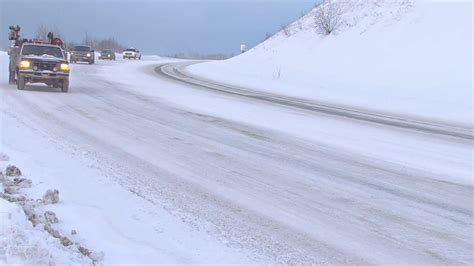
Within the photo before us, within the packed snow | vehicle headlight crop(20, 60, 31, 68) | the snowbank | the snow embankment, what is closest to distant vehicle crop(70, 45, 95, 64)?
the snow embankment

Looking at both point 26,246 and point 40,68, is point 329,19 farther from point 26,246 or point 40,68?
point 26,246

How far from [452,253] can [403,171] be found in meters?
3.52

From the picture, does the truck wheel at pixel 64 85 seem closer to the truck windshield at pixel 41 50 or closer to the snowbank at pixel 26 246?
the truck windshield at pixel 41 50

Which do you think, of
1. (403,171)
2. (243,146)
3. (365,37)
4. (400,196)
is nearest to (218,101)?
(243,146)

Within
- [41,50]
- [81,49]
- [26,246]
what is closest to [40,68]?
[41,50]

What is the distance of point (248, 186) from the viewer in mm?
7391

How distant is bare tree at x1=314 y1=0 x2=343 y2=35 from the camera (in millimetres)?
40938

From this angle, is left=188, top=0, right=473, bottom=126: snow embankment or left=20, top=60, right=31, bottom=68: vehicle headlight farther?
left=188, top=0, right=473, bottom=126: snow embankment

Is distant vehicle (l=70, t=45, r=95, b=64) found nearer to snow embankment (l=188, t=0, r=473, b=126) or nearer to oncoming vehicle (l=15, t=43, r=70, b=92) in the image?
snow embankment (l=188, t=0, r=473, b=126)

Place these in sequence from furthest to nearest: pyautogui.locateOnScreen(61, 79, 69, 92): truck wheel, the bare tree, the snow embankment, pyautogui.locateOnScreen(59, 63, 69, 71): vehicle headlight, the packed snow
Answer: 1. the bare tree
2. the snow embankment
3. pyautogui.locateOnScreen(59, 63, 69, 71): vehicle headlight
4. pyautogui.locateOnScreen(61, 79, 69, 92): truck wheel
5. the packed snow

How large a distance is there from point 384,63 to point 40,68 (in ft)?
63.4

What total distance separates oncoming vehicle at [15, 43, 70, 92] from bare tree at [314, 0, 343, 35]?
2556 cm

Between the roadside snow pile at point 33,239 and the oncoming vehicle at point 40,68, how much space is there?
44.4ft

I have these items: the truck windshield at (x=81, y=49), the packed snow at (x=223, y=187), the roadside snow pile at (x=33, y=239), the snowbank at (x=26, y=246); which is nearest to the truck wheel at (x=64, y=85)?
the packed snow at (x=223, y=187)
